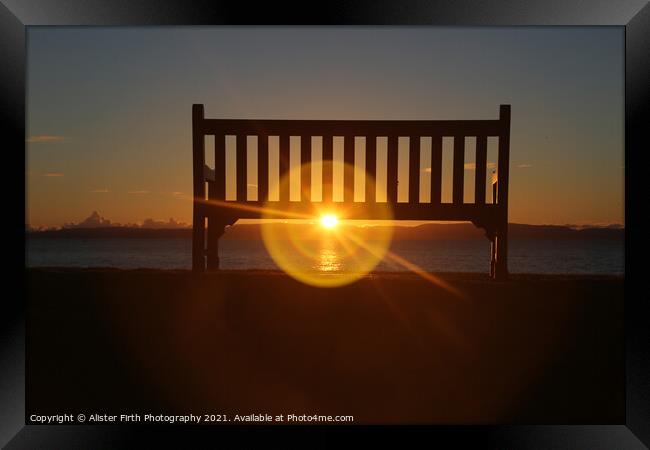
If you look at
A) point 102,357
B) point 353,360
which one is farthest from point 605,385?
point 102,357

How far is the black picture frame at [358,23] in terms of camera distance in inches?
52.2

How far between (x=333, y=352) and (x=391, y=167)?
64.8 inches

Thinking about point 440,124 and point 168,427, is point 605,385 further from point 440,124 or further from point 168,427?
point 440,124

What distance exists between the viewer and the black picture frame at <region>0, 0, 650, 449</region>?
133cm

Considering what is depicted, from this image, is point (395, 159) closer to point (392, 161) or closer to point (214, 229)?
point (392, 161)

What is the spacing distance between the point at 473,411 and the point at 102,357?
1187 mm

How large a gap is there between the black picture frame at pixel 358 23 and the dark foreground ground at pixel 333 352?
0.08 metres

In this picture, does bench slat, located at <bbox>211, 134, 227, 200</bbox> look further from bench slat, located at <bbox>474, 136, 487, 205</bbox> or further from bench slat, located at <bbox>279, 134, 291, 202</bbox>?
bench slat, located at <bbox>474, 136, 487, 205</bbox>

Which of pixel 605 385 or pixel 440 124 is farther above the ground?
pixel 440 124

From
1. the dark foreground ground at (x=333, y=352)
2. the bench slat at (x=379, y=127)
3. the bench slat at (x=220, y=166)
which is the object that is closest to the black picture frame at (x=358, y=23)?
the dark foreground ground at (x=333, y=352)

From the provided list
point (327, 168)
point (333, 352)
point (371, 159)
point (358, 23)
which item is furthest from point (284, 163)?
point (358, 23)

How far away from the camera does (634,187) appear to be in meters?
1.42

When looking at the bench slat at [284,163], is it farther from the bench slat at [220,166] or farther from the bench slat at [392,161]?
the bench slat at [392,161]

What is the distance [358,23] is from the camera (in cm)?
137
